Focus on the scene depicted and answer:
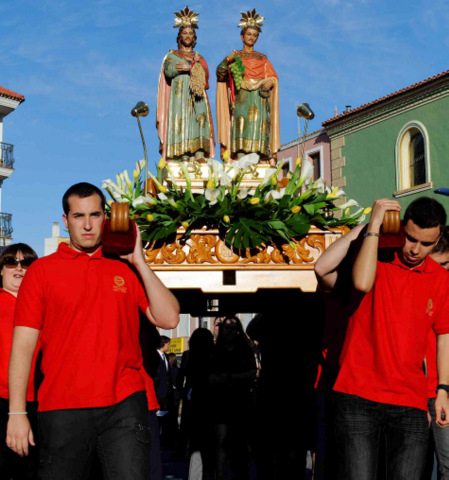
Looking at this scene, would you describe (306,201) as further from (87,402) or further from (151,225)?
(87,402)

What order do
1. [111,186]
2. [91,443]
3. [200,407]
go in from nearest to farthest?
[91,443] → [111,186] → [200,407]

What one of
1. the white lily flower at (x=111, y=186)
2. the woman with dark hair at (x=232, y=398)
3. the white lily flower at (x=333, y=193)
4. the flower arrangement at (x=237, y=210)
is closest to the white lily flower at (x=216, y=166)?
the flower arrangement at (x=237, y=210)

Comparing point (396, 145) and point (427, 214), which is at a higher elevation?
point (396, 145)

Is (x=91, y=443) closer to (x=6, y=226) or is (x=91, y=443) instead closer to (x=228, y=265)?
(x=228, y=265)

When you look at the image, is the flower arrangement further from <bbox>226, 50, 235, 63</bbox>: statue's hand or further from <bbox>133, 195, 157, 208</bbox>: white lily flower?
<bbox>226, 50, 235, 63</bbox>: statue's hand

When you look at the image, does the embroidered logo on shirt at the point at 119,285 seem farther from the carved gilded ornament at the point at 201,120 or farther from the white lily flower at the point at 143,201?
the carved gilded ornament at the point at 201,120

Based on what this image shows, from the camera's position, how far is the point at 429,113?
19.5 m

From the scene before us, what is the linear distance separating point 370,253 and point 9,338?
216cm

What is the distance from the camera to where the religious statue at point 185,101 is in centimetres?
616

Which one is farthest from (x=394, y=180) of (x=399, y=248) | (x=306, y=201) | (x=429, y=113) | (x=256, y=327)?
(x=399, y=248)

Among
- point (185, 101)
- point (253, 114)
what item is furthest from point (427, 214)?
point (185, 101)

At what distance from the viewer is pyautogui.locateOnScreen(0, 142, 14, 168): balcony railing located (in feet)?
101

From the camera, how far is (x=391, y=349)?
11.0ft

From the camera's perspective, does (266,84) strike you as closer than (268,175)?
No
